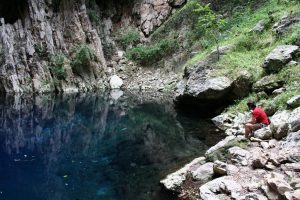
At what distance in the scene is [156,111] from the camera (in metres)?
20.8

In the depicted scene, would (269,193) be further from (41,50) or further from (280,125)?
(41,50)

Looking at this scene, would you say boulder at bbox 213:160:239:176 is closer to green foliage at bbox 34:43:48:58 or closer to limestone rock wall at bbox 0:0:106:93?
limestone rock wall at bbox 0:0:106:93

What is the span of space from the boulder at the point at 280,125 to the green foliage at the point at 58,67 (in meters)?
23.9

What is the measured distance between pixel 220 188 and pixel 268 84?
26.1 ft

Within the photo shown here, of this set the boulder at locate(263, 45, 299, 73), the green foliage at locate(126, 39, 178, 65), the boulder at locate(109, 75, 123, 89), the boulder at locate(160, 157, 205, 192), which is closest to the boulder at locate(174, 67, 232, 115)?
the boulder at locate(263, 45, 299, 73)

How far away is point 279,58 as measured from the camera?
47.9 feet

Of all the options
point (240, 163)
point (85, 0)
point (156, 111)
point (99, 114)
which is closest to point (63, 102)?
point (99, 114)

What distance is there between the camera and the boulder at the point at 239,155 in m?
8.98

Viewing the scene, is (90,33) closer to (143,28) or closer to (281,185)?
(143,28)

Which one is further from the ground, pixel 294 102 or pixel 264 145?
pixel 294 102

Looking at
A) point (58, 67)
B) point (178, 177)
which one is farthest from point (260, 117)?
point (58, 67)

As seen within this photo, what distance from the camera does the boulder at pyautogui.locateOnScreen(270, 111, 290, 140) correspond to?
386 inches

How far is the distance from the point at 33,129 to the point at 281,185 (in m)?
12.8

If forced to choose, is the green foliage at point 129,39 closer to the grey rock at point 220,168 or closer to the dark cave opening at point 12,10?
the dark cave opening at point 12,10
